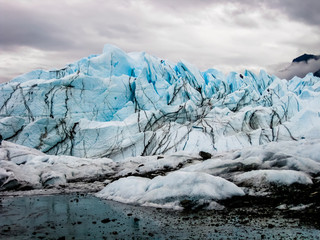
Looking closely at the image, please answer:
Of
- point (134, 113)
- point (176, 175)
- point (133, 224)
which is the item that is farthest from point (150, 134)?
point (133, 224)

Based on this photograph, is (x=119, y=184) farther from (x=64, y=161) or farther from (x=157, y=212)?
(x=64, y=161)

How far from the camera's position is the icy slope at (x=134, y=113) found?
39812 mm

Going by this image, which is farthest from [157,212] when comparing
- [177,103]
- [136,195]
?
[177,103]

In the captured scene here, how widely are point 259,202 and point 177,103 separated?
36.7m

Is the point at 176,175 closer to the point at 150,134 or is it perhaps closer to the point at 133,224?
the point at 133,224

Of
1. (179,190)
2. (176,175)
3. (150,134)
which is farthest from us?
(150,134)

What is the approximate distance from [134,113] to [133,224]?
1318 inches

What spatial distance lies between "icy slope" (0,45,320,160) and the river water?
75.5ft

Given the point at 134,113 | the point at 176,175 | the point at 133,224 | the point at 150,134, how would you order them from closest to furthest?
the point at 133,224
the point at 176,175
the point at 150,134
the point at 134,113

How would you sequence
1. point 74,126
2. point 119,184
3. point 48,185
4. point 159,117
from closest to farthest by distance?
point 119,184 < point 48,185 < point 74,126 < point 159,117

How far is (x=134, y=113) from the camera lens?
150ft

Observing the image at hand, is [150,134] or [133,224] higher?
[150,134]

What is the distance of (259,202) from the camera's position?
50.7 feet

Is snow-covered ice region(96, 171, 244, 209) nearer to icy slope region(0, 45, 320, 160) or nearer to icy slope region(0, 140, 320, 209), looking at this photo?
icy slope region(0, 140, 320, 209)
